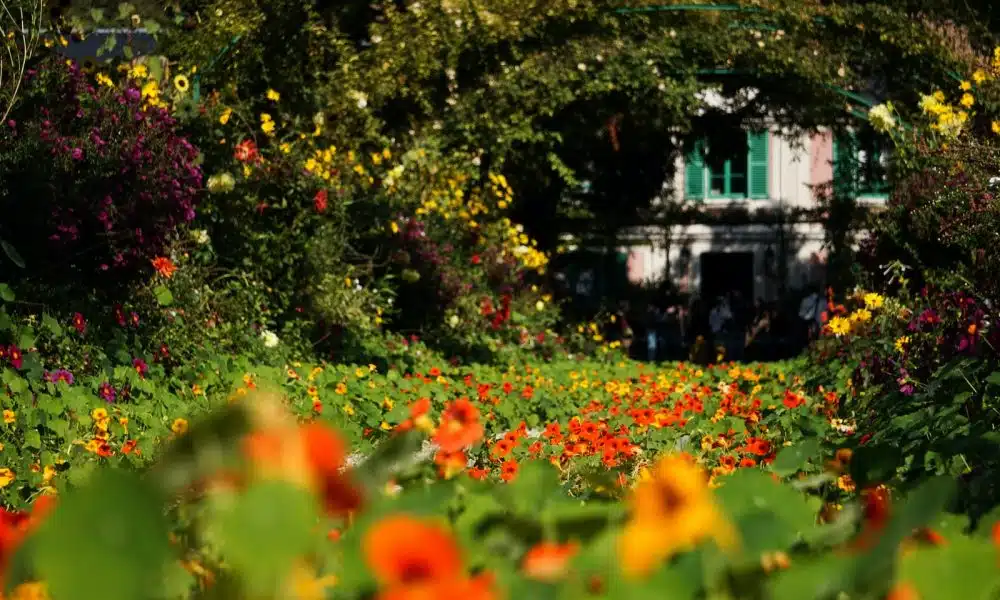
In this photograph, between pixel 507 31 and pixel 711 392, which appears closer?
pixel 711 392

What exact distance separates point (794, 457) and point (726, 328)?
14.5 metres

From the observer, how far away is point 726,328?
15.7 m

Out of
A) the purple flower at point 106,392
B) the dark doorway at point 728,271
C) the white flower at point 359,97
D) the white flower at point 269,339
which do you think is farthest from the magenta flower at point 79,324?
the dark doorway at point 728,271

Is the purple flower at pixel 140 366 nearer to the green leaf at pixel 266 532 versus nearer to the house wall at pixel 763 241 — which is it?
the green leaf at pixel 266 532

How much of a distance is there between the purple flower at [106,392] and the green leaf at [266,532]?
458cm

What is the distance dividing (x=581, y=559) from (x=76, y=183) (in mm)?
5273

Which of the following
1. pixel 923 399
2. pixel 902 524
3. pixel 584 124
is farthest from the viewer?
pixel 584 124

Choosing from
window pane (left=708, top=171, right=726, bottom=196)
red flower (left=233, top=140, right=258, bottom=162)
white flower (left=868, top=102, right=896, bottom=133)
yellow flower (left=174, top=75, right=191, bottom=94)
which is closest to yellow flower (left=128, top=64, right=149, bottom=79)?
yellow flower (left=174, top=75, right=191, bottom=94)

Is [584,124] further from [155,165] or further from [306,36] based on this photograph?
[155,165]

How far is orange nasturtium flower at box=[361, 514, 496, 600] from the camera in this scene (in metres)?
0.64

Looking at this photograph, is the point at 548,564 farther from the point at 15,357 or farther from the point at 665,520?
the point at 15,357

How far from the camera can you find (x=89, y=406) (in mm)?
4668

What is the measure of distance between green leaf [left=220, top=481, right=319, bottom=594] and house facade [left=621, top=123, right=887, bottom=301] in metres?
18.6

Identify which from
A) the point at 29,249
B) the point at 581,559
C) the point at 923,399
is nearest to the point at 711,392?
the point at 923,399
